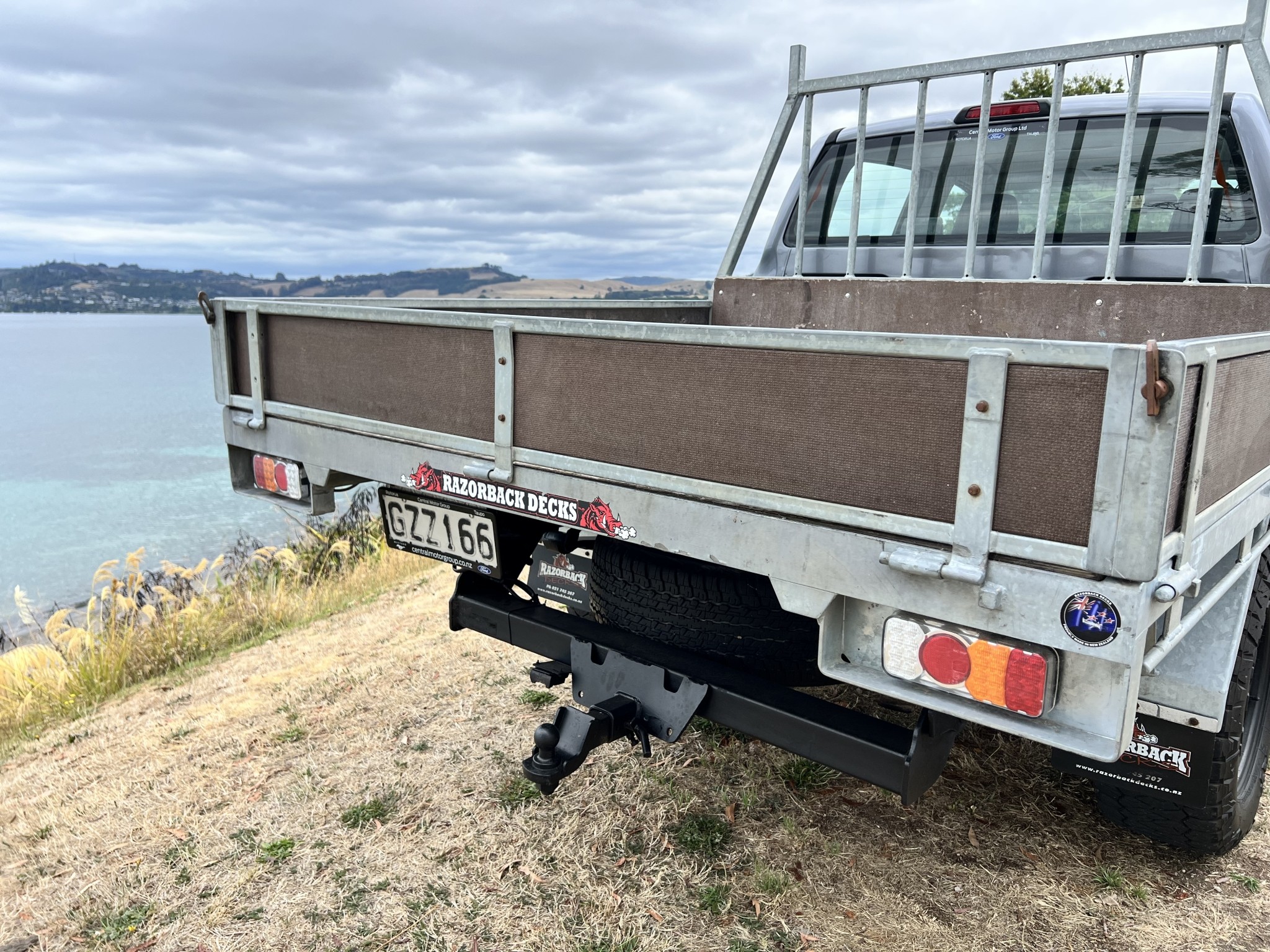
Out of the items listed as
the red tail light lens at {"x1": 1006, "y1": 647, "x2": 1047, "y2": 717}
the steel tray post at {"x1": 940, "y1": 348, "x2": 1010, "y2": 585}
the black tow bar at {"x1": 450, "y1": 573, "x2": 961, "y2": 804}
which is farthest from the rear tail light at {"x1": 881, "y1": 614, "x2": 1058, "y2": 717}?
the black tow bar at {"x1": 450, "y1": 573, "x2": 961, "y2": 804}

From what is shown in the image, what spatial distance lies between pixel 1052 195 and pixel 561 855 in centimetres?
311

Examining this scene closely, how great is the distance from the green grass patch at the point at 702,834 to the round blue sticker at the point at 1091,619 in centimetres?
166

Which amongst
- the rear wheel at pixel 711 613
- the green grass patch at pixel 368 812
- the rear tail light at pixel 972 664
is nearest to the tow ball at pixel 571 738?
the rear wheel at pixel 711 613

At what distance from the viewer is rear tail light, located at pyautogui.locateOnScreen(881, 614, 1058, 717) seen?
5.59ft

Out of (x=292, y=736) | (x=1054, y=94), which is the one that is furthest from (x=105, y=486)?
(x=1054, y=94)

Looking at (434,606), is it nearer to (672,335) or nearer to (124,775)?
(124,775)

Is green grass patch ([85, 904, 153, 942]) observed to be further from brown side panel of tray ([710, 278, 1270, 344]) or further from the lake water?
the lake water

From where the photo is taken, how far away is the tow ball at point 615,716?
2465mm

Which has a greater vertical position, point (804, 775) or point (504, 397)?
point (504, 397)

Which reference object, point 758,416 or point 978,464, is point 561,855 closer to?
point 758,416

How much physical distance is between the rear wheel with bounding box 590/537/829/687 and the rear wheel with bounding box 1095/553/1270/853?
0.96 meters

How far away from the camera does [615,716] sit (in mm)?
2512

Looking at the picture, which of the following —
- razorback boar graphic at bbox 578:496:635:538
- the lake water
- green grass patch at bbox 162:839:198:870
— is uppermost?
razorback boar graphic at bbox 578:496:635:538

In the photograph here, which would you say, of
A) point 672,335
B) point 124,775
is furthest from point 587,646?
point 124,775
